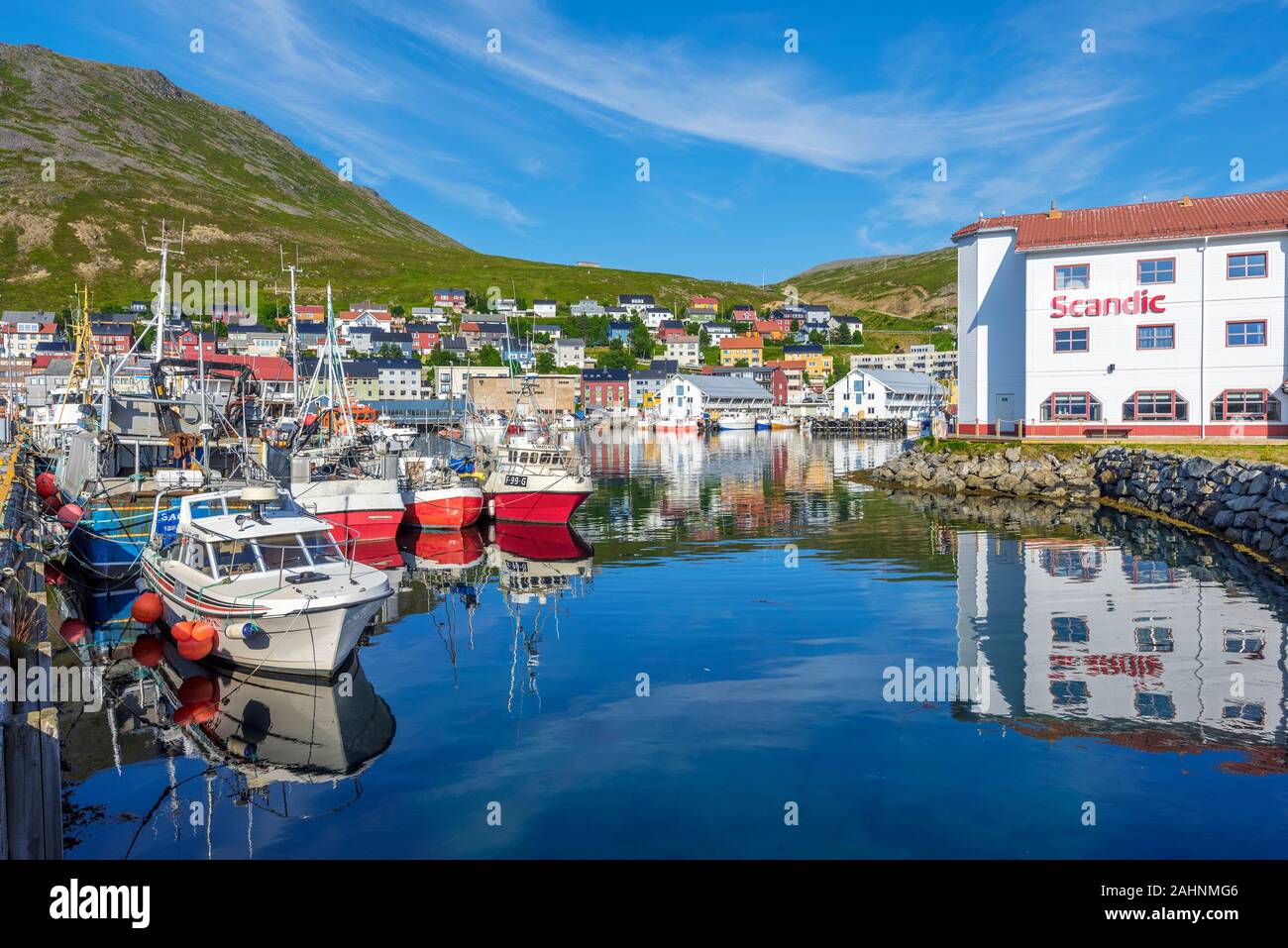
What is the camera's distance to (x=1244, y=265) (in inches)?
1777

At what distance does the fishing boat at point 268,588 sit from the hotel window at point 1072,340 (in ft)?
140

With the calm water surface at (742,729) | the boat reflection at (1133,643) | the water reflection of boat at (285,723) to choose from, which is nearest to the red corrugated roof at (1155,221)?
the boat reflection at (1133,643)

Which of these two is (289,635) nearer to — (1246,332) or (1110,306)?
(1110,306)

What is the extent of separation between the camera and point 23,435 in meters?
60.0

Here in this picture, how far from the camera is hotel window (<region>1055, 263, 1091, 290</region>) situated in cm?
4847

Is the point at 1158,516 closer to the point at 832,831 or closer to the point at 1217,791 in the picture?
the point at 1217,791

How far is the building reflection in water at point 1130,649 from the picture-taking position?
1425 centimetres

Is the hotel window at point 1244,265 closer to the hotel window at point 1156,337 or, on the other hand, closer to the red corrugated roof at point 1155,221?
the red corrugated roof at point 1155,221

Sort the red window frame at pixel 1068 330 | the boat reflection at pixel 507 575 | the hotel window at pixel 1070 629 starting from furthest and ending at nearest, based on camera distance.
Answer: the red window frame at pixel 1068 330
the boat reflection at pixel 507 575
the hotel window at pixel 1070 629

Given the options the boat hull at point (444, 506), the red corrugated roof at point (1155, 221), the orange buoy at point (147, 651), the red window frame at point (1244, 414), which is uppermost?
the red corrugated roof at point (1155, 221)

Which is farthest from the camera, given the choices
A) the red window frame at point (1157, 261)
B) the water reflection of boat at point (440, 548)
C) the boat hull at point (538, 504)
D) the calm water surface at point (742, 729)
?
the red window frame at point (1157, 261)

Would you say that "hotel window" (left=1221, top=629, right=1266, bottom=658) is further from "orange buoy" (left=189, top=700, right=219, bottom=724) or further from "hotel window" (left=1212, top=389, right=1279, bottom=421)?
"hotel window" (left=1212, top=389, right=1279, bottom=421)

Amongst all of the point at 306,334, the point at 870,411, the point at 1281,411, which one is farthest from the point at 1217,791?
the point at 306,334

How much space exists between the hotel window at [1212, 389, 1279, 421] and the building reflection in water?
20644 mm
